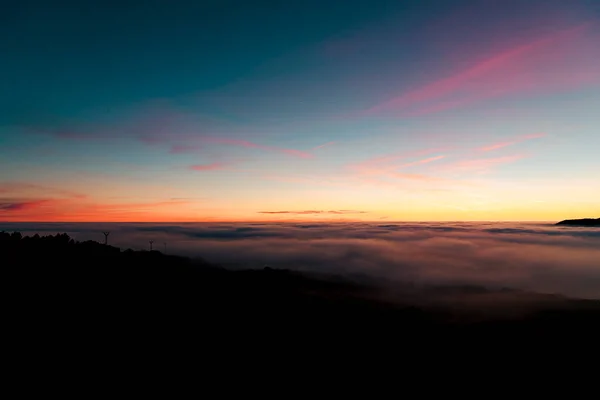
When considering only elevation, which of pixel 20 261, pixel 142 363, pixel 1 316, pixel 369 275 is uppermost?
pixel 20 261

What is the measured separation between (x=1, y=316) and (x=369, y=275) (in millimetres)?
51553

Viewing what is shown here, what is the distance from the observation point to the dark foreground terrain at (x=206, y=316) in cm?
1694

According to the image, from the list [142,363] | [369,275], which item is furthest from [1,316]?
[369,275]

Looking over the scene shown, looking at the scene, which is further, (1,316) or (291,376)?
(1,316)

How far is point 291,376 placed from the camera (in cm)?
1529

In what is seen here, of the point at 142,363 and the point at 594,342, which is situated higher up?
the point at 142,363

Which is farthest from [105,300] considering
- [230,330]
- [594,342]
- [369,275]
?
[369,275]

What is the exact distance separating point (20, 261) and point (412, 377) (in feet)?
93.7

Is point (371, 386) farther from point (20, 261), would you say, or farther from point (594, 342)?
point (20, 261)

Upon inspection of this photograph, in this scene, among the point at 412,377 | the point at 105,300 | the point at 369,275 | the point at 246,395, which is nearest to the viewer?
the point at 246,395

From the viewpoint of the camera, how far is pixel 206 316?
21.2 meters

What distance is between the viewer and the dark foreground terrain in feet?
55.6

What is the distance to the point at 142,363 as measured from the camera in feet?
47.7

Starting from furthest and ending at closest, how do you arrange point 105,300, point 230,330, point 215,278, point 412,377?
point 215,278, point 105,300, point 230,330, point 412,377
